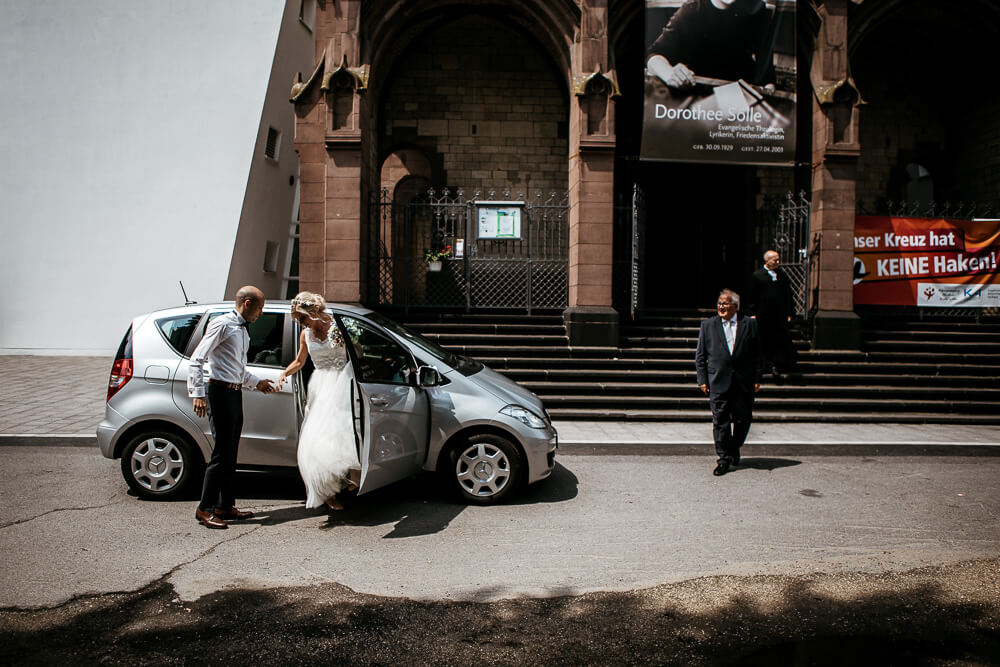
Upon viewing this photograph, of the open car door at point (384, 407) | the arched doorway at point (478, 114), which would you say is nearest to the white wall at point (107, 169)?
the arched doorway at point (478, 114)

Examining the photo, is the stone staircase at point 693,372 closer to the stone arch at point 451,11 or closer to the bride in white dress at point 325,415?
the stone arch at point 451,11

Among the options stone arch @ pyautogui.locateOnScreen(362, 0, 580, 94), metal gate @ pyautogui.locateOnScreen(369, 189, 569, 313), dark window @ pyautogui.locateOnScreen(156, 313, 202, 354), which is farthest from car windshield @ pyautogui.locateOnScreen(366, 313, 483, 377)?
stone arch @ pyautogui.locateOnScreen(362, 0, 580, 94)

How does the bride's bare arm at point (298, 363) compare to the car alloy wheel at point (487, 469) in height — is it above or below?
above

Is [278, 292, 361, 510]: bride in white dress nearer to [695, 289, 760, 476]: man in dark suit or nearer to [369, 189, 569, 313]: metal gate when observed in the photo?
[695, 289, 760, 476]: man in dark suit

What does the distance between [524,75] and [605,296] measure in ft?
22.8

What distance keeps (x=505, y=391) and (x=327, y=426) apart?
1.60 m

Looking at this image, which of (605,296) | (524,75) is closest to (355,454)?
(605,296)

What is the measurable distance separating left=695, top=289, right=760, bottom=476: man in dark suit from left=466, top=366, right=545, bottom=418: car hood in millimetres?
1781

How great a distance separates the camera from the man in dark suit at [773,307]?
11.2 meters

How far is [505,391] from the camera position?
A: 6.42 m

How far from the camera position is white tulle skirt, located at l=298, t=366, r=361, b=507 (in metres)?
5.51

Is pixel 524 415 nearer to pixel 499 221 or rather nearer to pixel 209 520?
pixel 209 520

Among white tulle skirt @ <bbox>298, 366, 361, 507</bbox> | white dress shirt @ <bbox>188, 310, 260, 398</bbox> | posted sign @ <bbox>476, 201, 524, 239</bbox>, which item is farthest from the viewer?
posted sign @ <bbox>476, 201, 524, 239</bbox>

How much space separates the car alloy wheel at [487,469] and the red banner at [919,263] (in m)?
9.57
